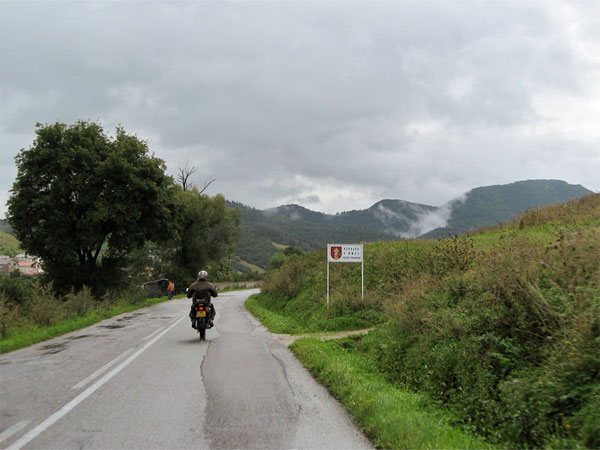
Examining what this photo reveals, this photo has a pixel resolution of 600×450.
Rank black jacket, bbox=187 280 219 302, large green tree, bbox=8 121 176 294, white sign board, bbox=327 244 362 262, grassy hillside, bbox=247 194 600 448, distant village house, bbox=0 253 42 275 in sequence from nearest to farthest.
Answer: grassy hillside, bbox=247 194 600 448 → black jacket, bbox=187 280 219 302 → white sign board, bbox=327 244 362 262 → large green tree, bbox=8 121 176 294 → distant village house, bbox=0 253 42 275

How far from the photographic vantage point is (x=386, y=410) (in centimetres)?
532

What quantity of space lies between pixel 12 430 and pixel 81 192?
26.4 m

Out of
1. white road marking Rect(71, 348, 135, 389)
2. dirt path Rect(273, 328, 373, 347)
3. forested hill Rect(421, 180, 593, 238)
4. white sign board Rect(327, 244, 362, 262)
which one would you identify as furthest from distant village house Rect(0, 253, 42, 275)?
forested hill Rect(421, 180, 593, 238)

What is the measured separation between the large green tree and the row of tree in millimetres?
56

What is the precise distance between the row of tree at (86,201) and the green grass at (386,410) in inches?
925

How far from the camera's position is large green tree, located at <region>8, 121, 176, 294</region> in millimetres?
27281

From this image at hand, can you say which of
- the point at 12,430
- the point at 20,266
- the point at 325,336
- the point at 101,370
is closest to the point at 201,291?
the point at 325,336

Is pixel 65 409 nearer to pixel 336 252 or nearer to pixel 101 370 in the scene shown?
pixel 101 370

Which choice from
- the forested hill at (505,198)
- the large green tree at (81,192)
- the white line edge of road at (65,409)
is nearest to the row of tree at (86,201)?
the large green tree at (81,192)

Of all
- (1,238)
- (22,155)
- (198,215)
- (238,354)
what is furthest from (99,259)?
(1,238)

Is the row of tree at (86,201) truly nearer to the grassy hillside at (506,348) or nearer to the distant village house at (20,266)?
the distant village house at (20,266)

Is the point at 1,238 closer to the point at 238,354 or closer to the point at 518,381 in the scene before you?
the point at 238,354

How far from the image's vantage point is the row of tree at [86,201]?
27.3 metres

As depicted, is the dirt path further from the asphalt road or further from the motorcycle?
the motorcycle
